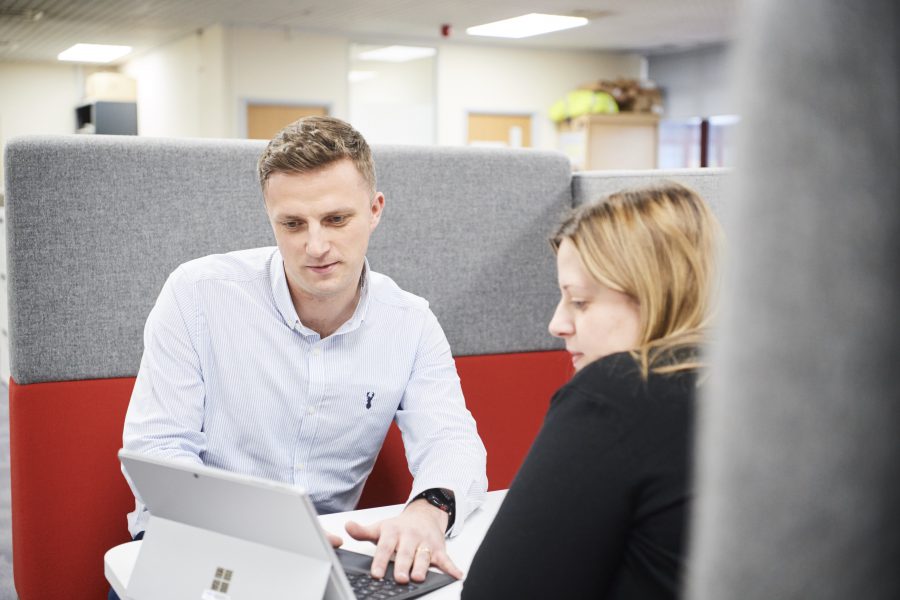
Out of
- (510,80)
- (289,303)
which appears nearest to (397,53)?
(510,80)

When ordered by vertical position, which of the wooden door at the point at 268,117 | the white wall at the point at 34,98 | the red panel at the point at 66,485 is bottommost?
the red panel at the point at 66,485

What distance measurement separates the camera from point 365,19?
7.75 m

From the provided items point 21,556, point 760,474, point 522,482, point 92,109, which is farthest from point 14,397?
point 92,109

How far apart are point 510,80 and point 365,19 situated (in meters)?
1.98

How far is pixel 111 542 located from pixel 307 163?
787 millimetres

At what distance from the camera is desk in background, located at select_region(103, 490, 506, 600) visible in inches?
40.0

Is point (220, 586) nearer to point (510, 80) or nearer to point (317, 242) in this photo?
point (317, 242)

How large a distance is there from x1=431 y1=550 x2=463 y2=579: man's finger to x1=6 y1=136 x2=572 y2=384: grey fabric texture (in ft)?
2.65

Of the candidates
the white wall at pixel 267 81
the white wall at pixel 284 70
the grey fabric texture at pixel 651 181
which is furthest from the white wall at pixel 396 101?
the grey fabric texture at pixel 651 181

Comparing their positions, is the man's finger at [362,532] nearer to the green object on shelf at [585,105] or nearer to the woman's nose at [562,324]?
the woman's nose at [562,324]

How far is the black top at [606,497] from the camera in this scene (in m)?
0.69

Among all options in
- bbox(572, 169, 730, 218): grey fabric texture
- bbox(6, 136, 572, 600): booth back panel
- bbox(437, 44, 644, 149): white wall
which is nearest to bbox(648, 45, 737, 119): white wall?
bbox(437, 44, 644, 149): white wall

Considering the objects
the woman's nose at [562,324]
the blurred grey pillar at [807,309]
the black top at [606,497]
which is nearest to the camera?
the blurred grey pillar at [807,309]

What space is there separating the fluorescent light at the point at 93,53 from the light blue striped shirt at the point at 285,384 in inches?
344
